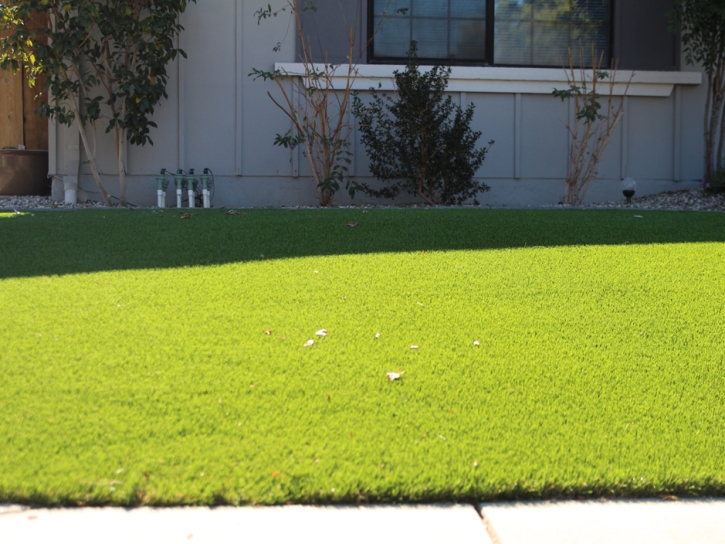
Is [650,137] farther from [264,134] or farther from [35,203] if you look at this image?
[35,203]

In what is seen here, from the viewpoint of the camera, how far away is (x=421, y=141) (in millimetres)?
7539

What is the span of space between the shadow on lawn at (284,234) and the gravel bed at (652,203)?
58.4 inches

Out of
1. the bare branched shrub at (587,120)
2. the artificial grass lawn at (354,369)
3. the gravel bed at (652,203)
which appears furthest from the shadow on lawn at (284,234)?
the bare branched shrub at (587,120)

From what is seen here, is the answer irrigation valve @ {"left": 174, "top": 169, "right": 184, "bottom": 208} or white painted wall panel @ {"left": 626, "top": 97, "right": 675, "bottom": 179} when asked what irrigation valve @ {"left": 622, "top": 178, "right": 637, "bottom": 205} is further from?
irrigation valve @ {"left": 174, "top": 169, "right": 184, "bottom": 208}

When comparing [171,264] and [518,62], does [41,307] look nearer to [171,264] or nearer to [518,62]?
[171,264]

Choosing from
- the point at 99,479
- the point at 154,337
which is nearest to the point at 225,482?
the point at 99,479

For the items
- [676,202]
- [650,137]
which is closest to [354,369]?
[676,202]

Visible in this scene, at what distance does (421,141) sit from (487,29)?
2.16m

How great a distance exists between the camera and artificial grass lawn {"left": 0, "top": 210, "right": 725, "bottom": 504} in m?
2.15

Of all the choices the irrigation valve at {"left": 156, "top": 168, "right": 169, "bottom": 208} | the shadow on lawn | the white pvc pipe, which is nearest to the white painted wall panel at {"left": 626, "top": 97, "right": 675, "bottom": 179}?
the shadow on lawn

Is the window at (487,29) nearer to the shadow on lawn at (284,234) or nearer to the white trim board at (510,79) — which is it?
the white trim board at (510,79)

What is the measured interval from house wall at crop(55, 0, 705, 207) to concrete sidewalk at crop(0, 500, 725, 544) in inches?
255

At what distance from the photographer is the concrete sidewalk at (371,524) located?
185cm

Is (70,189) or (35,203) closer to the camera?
(35,203)
